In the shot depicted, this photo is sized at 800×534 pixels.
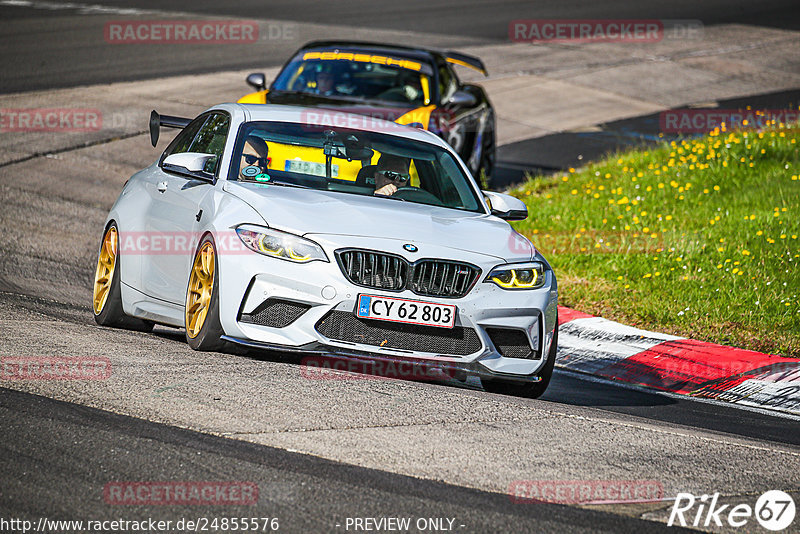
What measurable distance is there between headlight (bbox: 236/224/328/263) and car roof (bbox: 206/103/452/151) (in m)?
1.53

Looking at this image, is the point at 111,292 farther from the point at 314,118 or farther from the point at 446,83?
the point at 446,83

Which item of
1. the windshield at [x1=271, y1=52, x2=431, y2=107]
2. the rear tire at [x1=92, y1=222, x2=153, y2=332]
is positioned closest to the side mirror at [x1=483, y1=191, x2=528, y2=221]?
the rear tire at [x1=92, y1=222, x2=153, y2=332]

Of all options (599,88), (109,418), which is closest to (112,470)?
(109,418)

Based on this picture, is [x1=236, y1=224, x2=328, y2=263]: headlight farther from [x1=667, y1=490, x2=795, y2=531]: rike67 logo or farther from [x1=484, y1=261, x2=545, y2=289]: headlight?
[x1=667, y1=490, x2=795, y2=531]: rike67 logo

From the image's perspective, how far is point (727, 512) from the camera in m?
4.63

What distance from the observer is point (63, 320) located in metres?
7.62

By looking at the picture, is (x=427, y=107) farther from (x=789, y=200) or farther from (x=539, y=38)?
(x=539, y=38)

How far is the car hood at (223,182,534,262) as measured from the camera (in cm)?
643

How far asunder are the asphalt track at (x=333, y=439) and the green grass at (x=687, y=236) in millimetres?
1706

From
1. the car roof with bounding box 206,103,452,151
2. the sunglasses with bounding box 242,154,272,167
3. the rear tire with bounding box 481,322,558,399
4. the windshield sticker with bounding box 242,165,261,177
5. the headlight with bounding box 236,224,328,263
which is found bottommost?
the rear tire with bounding box 481,322,558,399

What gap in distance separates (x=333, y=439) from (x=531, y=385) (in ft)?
7.07

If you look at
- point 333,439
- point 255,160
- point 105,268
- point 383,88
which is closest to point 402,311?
point 333,439

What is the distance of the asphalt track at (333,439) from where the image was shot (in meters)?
4.32

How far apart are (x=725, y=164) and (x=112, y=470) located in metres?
11.1
